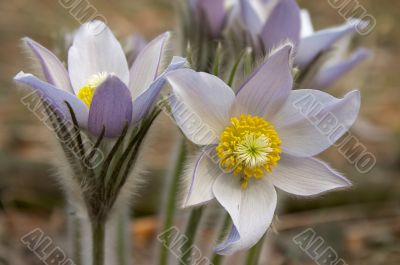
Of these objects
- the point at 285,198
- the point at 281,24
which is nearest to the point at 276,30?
the point at 281,24

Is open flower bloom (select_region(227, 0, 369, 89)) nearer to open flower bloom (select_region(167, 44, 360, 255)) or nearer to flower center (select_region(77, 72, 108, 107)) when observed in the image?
open flower bloom (select_region(167, 44, 360, 255))

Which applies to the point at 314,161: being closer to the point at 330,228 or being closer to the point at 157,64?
the point at 157,64

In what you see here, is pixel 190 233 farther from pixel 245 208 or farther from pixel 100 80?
pixel 100 80

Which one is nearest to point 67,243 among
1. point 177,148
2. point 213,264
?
point 177,148

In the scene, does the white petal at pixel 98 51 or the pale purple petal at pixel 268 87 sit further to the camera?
the white petal at pixel 98 51

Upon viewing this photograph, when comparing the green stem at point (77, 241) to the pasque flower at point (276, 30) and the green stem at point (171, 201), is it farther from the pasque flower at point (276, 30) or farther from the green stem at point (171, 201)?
the pasque flower at point (276, 30)

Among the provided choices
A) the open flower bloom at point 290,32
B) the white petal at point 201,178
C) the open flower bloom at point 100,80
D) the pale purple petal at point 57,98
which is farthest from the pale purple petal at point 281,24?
the pale purple petal at point 57,98
